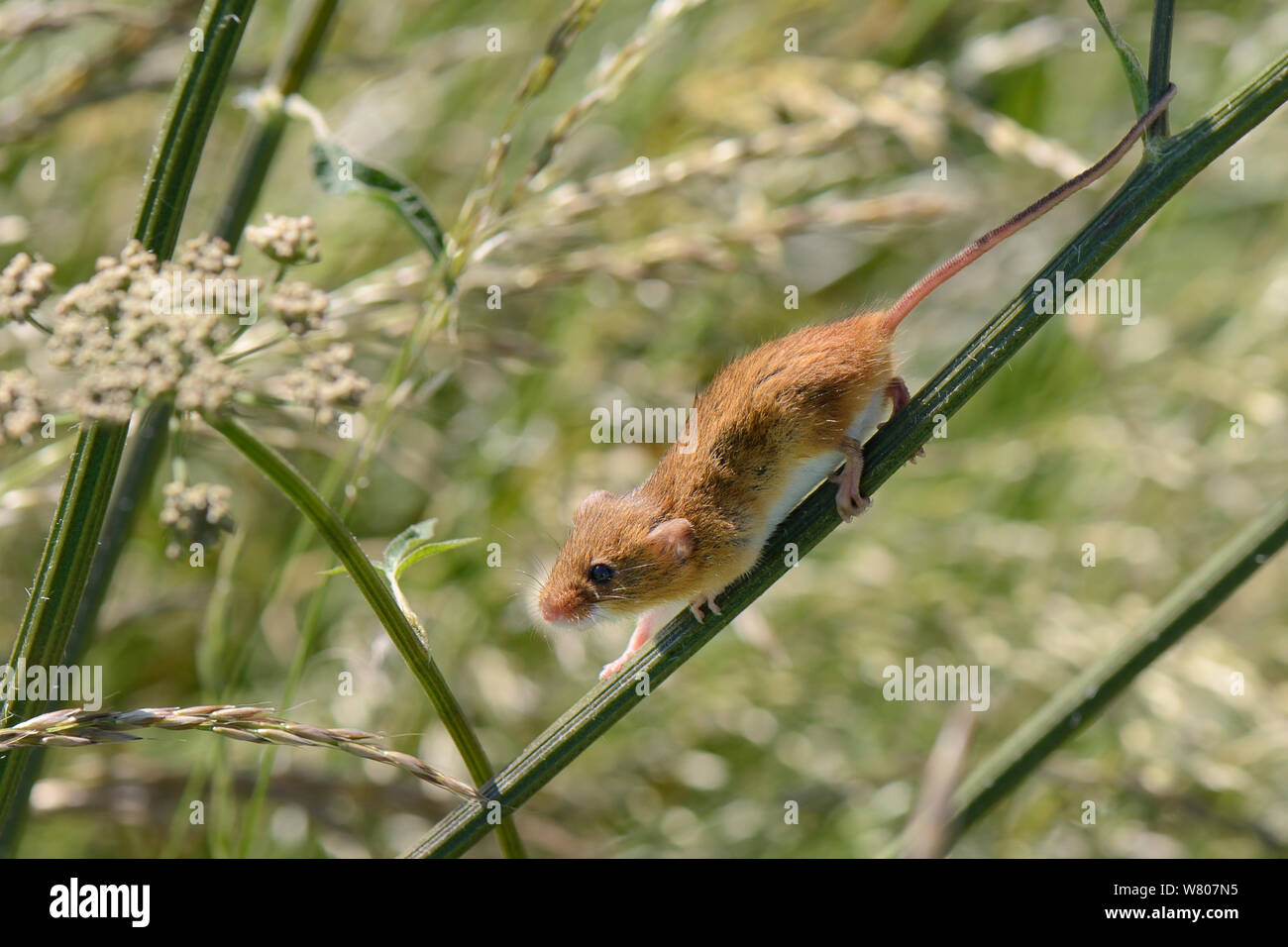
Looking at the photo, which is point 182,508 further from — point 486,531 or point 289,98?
point 486,531

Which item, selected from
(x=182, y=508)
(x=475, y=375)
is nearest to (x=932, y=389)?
(x=182, y=508)

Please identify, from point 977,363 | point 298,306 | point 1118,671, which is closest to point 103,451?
point 298,306

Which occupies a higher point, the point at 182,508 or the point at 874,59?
the point at 874,59

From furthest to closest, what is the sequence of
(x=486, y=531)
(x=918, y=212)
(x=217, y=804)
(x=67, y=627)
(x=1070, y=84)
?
(x=1070, y=84), (x=486, y=531), (x=918, y=212), (x=217, y=804), (x=67, y=627)

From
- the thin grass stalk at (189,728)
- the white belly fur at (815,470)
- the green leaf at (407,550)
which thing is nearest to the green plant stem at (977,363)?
the thin grass stalk at (189,728)
